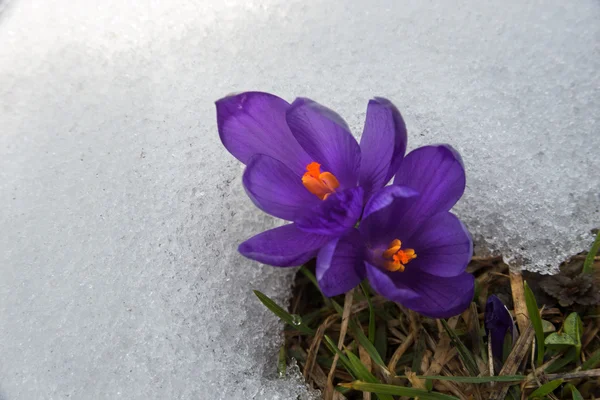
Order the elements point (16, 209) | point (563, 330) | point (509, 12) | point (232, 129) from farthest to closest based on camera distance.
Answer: point (509, 12), point (16, 209), point (563, 330), point (232, 129)

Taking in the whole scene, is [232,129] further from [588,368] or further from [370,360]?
[588,368]

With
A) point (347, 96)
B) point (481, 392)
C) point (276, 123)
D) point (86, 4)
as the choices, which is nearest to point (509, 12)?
point (347, 96)

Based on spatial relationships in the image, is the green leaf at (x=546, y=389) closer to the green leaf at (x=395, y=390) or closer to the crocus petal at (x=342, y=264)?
the green leaf at (x=395, y=390)

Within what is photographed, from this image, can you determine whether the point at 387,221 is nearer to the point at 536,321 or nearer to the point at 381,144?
the point at 381,144

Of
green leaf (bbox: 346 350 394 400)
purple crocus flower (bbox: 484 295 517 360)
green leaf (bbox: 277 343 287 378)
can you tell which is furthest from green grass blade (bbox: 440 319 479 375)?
green leaf (bbox: 277 343 287 378)

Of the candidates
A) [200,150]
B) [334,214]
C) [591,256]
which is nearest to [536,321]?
[591,256]

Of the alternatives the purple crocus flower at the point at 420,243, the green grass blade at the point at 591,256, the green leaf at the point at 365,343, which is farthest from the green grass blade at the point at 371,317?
the green grass blade at the point at 591,256
